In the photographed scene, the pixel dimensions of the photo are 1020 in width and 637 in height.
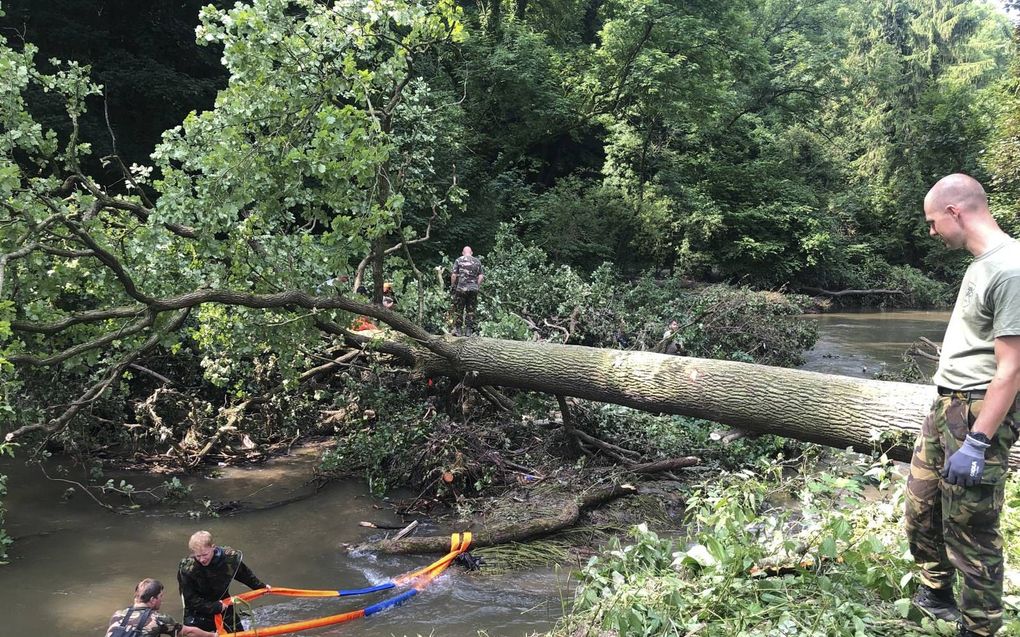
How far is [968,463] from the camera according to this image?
7.93ft

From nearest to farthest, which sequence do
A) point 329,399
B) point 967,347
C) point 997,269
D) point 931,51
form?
point 997,269 → point 967,347 → point 329,399 → point 931,51

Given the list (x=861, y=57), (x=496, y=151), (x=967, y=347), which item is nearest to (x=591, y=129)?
(x=496, y=151)

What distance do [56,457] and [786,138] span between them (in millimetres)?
24942

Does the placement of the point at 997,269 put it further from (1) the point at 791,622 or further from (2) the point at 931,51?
(2) the point at 931,51

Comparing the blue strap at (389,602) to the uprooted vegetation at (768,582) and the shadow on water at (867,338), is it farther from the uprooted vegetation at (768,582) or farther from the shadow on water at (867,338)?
the shadow on water at (867,338)

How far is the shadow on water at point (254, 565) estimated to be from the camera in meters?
4.36

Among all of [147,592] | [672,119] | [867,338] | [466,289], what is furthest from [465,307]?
[672,119]

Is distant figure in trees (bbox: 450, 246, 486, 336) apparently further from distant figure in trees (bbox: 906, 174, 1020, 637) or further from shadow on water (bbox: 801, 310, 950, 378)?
distant figure in trees (bbox: 906, 174, 1020, 637)

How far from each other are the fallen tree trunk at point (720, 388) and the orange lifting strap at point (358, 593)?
67.5 inches

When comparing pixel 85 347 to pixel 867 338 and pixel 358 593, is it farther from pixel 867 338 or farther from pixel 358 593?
pixel 867 338

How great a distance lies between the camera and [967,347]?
2561mm

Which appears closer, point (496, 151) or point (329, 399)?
point (329, 399)

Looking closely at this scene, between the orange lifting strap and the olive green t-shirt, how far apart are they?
3517mm

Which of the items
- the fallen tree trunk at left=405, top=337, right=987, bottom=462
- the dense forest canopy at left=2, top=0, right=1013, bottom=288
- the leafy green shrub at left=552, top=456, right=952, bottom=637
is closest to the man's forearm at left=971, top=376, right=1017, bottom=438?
the leafy green shrub at left=552, top=456, right=952, bottom=637
